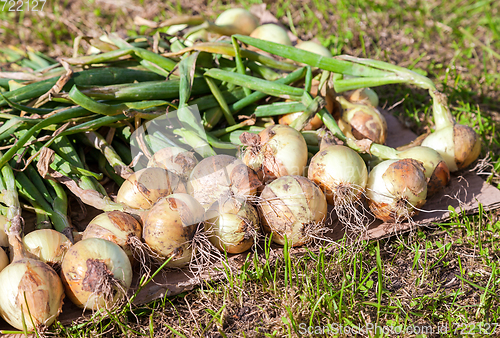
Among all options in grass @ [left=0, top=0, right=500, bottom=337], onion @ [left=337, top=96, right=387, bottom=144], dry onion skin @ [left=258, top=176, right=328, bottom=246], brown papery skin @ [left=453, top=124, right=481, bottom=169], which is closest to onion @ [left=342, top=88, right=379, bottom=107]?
onion @ [left=337, top=96, right=387, bottom=144]

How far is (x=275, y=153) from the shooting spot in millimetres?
1798

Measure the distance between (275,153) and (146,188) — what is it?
580 mm

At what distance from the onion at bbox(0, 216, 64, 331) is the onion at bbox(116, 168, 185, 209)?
0.41 m

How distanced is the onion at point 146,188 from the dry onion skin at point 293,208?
395 millimetres

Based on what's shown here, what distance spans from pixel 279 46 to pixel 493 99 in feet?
5.80

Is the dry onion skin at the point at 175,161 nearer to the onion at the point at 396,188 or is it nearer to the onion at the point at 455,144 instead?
the onion at the point at 396,188

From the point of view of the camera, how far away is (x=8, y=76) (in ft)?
7.69

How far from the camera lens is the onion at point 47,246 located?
1.51 m

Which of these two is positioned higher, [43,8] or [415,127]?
[43,8]

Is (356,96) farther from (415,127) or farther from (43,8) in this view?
(43,8)

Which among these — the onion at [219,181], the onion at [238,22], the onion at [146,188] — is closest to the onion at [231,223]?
the onion at [219,181]

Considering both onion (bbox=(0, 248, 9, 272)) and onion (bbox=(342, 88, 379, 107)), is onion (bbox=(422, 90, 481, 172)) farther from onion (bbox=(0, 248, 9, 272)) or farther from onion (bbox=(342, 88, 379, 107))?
onion (bbox=(0, 248, 9, 272))

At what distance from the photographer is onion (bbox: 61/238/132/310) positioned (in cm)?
141

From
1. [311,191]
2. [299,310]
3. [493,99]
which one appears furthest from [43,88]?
[493,99]
